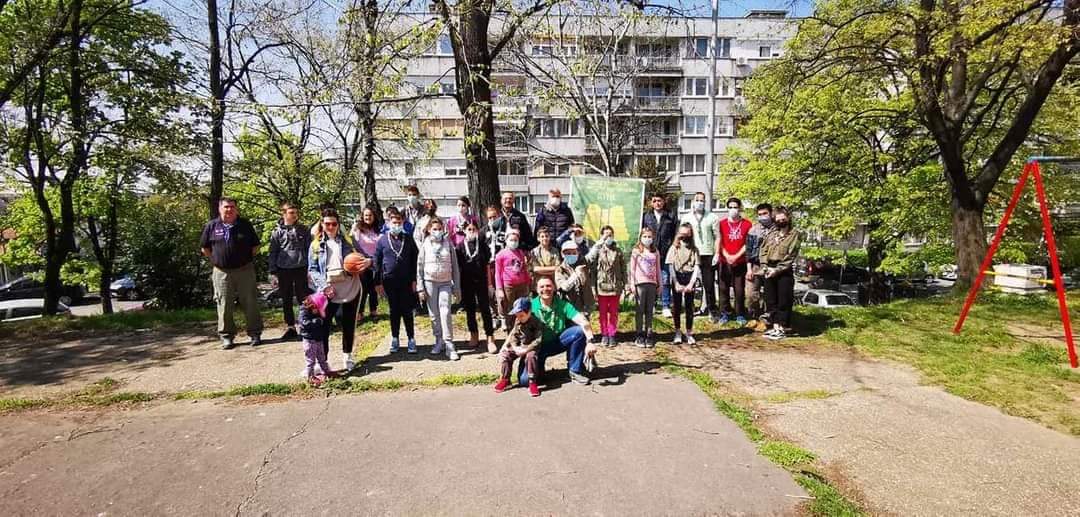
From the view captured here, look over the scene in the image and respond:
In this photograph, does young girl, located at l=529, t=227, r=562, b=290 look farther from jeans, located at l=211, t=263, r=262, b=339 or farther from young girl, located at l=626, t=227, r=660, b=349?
jeans, located at l=211, t=263, r=262, b=339

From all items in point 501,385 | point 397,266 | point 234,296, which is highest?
point 397,266

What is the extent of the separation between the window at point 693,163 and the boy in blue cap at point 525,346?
1384 inches

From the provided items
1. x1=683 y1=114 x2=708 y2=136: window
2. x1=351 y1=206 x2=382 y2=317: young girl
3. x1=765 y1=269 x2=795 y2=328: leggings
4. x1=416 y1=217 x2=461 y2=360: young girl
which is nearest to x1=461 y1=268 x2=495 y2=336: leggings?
x1=416 y1=217 x2=461 y2=360: young girl

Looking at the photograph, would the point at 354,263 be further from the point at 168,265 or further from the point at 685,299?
the point at 168,265

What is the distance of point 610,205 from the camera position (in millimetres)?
8352

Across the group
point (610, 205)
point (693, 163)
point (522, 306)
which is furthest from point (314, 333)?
point (693, 163)

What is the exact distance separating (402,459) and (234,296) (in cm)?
434

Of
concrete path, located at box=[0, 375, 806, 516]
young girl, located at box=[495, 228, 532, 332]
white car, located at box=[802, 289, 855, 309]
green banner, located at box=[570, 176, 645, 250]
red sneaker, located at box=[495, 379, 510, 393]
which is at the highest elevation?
green banner, located at box=[570, 176, 645, 250]

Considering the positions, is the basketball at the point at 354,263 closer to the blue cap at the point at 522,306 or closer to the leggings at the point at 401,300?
the leggings at the point at 401,300

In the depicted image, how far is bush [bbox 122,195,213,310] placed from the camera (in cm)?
1361

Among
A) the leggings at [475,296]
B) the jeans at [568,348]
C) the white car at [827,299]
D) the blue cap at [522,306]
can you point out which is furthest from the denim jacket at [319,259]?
the white car at [827,299]

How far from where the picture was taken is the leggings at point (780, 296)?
7.28 metres

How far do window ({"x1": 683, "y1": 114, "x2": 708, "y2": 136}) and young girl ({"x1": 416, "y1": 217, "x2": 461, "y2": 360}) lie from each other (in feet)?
113

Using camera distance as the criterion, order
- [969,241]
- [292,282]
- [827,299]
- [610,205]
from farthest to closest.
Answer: [827,299] < [969,241] < [610,205] < [292,282]
